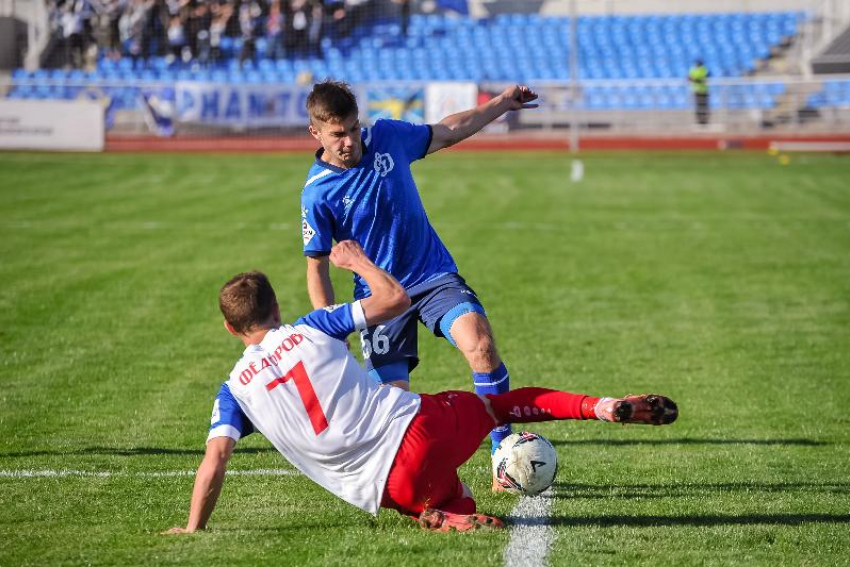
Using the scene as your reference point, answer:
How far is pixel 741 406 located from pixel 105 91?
27.2 metres

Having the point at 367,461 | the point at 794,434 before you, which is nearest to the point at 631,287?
the point at 794,434

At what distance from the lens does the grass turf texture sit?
5254 millimetres

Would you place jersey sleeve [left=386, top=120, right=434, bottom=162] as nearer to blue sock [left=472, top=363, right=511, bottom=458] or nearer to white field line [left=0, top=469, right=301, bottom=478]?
blue sock [left=472, top=363, right=511, bottom=458]

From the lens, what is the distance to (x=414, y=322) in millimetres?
6406

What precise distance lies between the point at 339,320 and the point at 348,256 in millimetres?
290

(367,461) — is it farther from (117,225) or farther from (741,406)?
(117,225)

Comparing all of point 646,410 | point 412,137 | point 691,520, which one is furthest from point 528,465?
point 412,137

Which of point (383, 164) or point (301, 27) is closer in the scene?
point (383, 164)

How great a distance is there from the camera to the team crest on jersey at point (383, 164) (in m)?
6.26

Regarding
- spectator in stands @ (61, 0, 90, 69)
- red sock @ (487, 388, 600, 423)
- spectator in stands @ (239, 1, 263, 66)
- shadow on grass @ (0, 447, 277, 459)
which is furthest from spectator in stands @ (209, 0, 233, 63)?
red sock @ (487, 388, 600, 423)

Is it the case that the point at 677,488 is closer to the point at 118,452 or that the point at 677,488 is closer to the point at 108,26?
the point at 118,452

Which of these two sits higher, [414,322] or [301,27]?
[301,27]

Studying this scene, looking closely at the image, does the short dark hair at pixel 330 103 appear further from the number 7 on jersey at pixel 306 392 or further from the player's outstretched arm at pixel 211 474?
the player's outstretched arm at pixel 211 474

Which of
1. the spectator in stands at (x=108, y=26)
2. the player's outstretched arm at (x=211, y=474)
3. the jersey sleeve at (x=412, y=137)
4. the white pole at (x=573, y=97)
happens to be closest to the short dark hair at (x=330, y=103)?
the jersey sleeve at (x=412, y=137)
